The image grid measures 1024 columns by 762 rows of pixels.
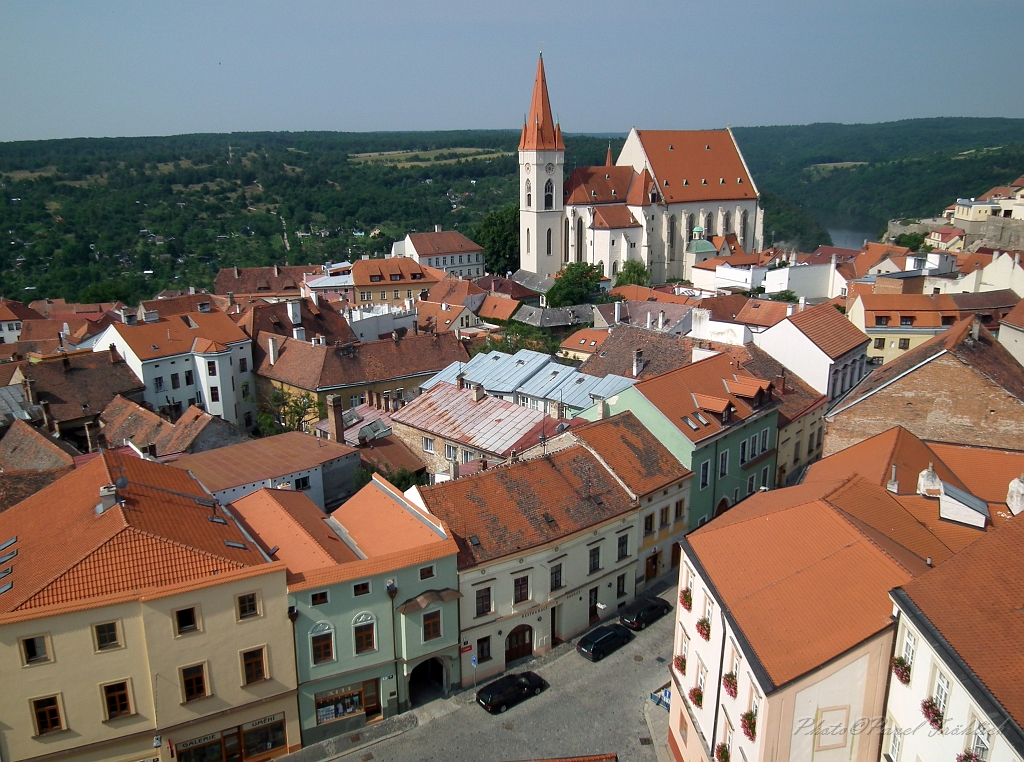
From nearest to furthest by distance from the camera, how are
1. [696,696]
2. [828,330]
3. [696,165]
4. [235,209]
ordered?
[696,696] < [828,330] < [696,165] < [235,209]

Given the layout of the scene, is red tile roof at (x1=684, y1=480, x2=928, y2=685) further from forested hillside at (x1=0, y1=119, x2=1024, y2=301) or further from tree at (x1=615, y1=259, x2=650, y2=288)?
forested hillside at (x1=0, y1=119, x2=1024, y2=301)

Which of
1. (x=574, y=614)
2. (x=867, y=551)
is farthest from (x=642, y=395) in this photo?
(x=867, y=551)

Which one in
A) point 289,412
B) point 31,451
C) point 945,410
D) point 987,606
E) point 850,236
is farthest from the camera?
point 850,236

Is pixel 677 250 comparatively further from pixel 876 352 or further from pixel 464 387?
pixel 464 387

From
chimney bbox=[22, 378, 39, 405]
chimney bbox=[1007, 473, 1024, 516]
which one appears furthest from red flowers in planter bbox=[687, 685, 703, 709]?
chimney bbox=[22, 378, 39, 405]

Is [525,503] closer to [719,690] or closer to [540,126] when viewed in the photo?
[719,690]

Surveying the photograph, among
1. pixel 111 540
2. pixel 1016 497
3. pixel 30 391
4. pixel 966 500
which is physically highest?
pixel 1016 497

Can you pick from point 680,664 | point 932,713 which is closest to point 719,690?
point 680,664

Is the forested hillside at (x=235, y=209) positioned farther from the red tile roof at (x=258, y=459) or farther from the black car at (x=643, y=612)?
the black car at (x=643, y=612)
